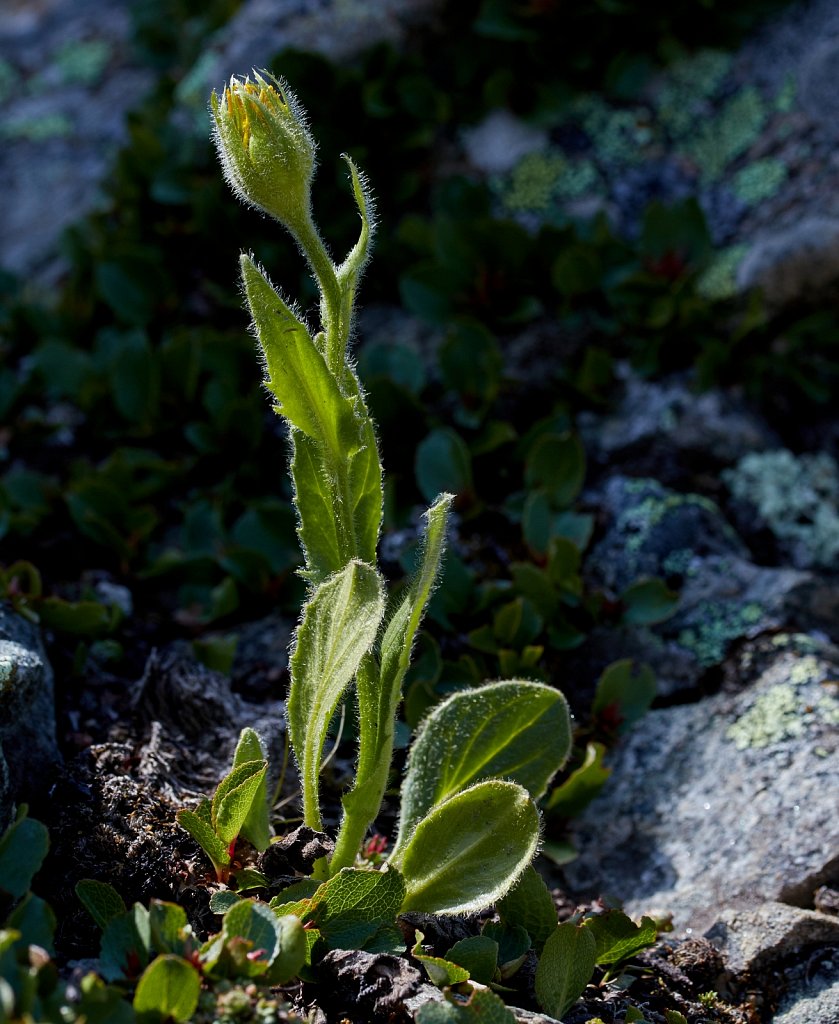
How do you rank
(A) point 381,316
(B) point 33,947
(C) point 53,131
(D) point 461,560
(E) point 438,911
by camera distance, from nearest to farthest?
(B) point 33,947 → (E) point 438,911 → (D) point 461,560 → (A) point 381,316 → (C) point 53,131

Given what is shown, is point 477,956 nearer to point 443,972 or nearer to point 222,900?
point 443,972

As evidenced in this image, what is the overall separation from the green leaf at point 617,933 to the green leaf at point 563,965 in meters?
0.14

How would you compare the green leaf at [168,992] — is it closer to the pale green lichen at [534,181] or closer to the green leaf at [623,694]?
the green leaf at [623,694]

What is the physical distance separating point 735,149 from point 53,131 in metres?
3.23

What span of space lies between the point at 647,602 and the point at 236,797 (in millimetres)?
1414

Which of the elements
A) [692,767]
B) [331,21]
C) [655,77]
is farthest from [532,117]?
[692,767]

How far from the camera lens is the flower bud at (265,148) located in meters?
2.03

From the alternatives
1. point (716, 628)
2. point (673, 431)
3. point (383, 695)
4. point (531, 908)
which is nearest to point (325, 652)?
point (383, 695)

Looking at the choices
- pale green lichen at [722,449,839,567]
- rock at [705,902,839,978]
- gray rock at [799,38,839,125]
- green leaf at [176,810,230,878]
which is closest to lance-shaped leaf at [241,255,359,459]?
green leaf at [176,810,230,878]

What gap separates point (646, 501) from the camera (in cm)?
331

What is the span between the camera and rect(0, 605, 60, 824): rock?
7.09ft

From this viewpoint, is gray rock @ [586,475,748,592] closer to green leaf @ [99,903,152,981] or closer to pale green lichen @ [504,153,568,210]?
pale green lichen @ [504,153,568,210]

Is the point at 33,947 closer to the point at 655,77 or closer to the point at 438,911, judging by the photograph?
the point at 438,911

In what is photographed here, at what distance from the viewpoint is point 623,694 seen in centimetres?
279
